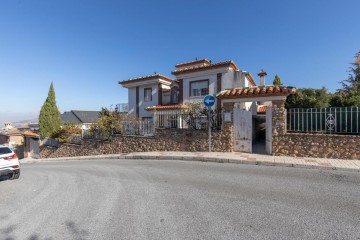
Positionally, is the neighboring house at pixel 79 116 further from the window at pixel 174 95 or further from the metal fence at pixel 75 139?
the window at pixel 174 95

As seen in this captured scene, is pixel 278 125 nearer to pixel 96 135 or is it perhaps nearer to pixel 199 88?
pixel 199 88

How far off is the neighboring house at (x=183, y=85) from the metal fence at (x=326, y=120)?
5.40m

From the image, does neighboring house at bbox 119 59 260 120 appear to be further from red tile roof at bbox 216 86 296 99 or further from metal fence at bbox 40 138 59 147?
metal fence at bbox 40 138 59 147

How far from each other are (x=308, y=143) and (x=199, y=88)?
10.4 metres

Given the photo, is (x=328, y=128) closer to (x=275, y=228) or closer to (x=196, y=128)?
(x=196, y=128)

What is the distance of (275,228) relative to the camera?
3.34m

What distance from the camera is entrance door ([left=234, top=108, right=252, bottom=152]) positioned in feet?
34.4

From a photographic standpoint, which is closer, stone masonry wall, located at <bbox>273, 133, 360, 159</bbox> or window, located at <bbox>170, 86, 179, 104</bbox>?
stone masonry wall, located at <bbox>273, 133, 360, 159</bbox>

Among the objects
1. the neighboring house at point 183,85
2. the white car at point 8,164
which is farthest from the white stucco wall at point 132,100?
the white car at point 8,164

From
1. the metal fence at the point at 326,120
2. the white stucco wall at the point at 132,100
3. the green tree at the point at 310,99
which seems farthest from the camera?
the white stucco wall at the point at 132,100

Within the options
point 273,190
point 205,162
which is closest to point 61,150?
point 205,162

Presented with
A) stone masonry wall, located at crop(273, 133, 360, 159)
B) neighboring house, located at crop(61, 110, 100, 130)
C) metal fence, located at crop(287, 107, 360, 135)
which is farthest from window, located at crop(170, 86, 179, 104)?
neighboring house, located at crop(61, 110, 100, 130)

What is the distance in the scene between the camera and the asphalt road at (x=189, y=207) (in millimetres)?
3326

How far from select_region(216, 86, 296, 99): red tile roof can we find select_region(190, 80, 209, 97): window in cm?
652
